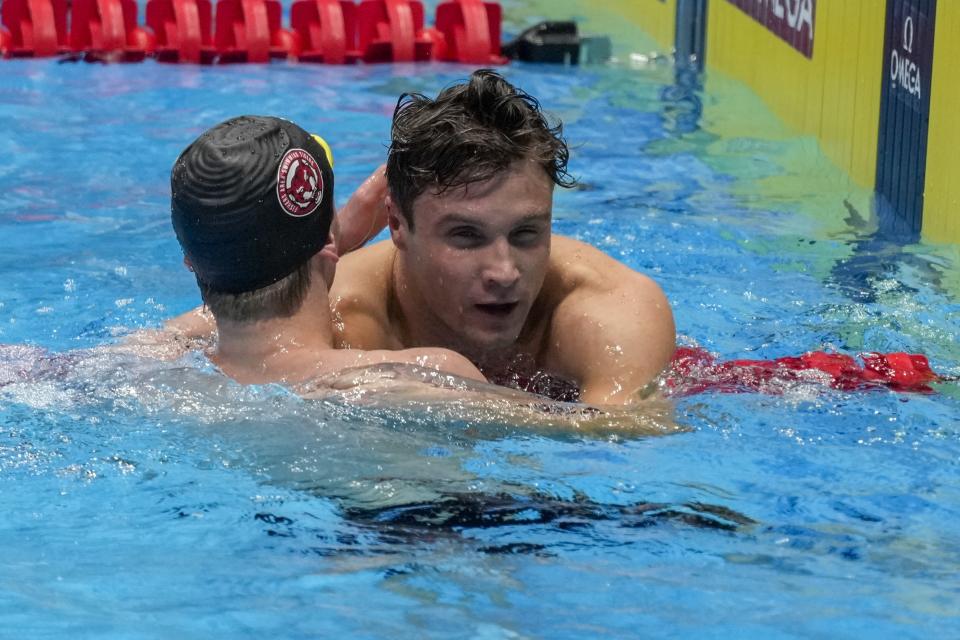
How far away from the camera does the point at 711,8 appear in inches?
402

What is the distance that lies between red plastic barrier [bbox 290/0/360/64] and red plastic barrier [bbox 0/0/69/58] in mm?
1742

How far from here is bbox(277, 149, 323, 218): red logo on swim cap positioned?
3.32 meters

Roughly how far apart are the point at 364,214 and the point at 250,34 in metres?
6.29

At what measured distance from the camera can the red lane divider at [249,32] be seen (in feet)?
33.8

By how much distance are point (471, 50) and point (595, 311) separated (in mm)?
6868

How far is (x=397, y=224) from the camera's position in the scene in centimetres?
379

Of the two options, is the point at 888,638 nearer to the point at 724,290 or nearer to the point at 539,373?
the point at 539,373

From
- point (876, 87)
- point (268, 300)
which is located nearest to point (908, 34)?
point (876, 87)

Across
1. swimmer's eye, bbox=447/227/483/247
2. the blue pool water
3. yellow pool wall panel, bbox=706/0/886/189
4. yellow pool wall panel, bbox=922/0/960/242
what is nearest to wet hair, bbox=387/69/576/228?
swimmer's eye, bbox=447/227/483/247

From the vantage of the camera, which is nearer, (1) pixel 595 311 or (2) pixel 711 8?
(1) pixel 595 311

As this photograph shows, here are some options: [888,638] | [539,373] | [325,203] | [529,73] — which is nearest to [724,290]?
[539,373]

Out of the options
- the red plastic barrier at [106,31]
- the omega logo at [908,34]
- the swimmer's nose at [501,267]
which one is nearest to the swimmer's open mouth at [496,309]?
the swimmer's nose at [501,267]

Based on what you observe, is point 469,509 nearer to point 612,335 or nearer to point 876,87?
point 612,335

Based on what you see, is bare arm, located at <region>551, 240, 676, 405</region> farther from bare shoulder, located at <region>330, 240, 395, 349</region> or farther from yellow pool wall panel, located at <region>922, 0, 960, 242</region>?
yellow pool wall panel, located at <region>922, 0, 960, 242</region>
